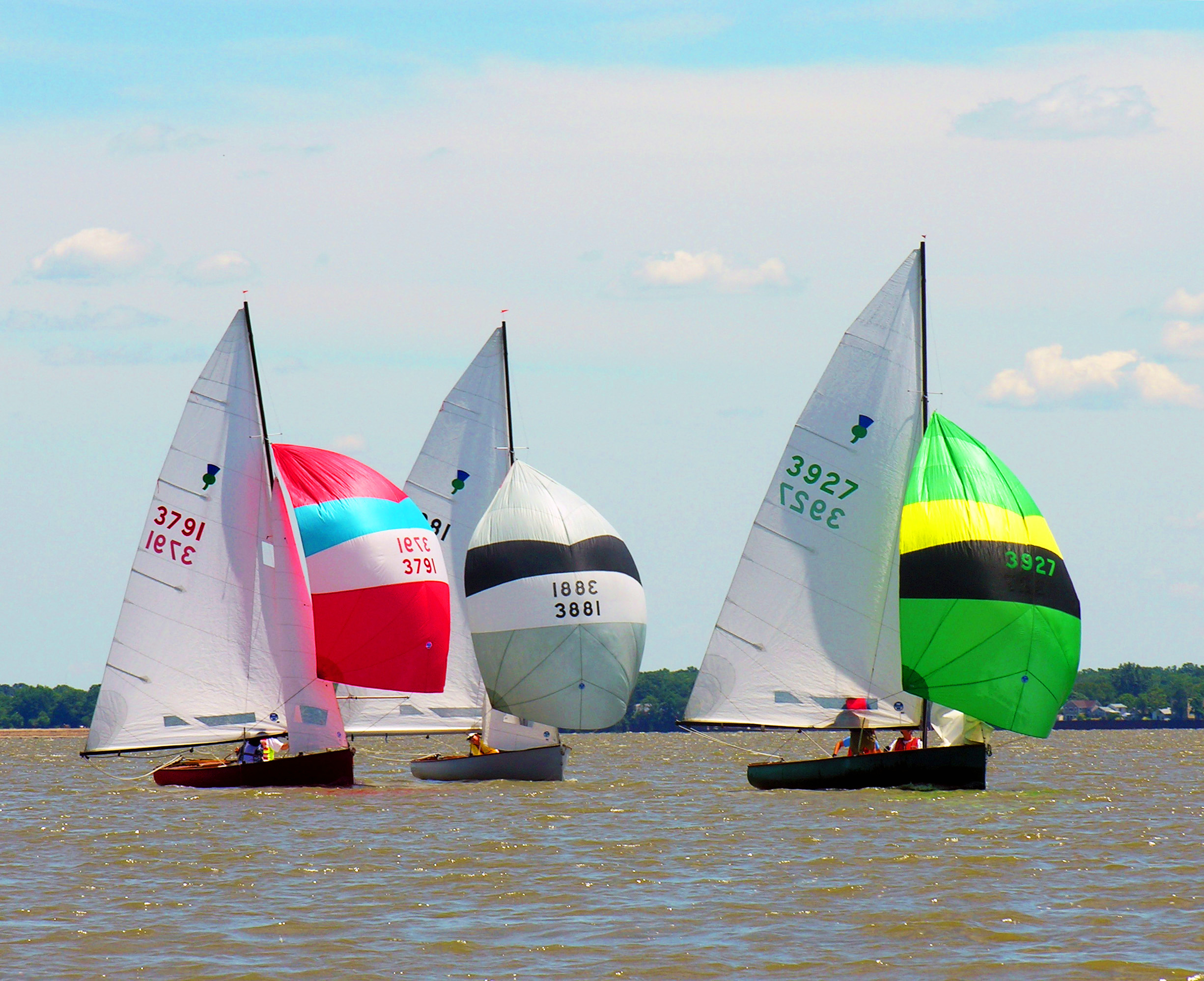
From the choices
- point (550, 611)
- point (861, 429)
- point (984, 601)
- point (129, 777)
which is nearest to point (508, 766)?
point (550, 611)

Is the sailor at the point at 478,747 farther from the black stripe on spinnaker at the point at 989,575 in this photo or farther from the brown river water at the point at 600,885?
the black stripe on spinnaker at the point at 989,575

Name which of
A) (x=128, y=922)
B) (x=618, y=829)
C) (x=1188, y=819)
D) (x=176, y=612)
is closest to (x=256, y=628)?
(x=176, y=612)

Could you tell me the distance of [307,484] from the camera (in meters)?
34.3

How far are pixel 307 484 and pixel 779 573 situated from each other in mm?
9772

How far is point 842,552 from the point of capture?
31.7 metres

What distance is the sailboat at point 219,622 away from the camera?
32375mm

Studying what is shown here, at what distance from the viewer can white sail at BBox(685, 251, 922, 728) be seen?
31.5 m

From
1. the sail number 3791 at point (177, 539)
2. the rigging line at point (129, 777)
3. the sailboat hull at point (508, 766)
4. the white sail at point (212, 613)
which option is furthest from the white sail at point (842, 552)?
the rigging line at point (129, 777)

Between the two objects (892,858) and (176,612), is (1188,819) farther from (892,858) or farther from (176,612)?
(176,612)

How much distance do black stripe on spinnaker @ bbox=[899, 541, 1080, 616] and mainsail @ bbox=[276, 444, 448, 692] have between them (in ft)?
33.3

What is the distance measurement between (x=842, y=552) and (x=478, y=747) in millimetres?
10880

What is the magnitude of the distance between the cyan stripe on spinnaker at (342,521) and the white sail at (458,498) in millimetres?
4946

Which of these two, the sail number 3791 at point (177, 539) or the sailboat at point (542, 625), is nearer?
the sail number 3791 at point (177, 539)

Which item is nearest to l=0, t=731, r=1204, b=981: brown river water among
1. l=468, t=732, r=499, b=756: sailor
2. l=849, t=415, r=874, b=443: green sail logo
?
l=468, t=732, r=499, b=756: sailor
